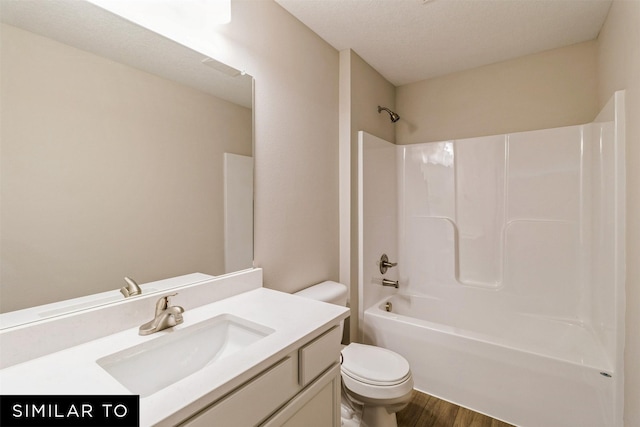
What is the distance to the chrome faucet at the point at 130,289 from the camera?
100 cm

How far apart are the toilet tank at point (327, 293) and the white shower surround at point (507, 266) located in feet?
1.14

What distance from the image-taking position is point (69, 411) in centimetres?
60

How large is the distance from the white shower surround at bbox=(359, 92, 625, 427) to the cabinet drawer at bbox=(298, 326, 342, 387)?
1128 mm

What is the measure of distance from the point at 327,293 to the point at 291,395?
91cm

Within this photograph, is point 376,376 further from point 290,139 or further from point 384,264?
point 290,139

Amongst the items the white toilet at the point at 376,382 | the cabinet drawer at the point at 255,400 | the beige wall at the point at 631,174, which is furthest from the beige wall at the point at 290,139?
the beige wall at the point at 631,174

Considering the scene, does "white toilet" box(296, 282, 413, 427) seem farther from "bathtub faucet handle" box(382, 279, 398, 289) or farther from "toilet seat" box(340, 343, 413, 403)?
"bathtub faucet handle" box(382, 279, 398, 289)

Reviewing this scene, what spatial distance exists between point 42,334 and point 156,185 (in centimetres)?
55

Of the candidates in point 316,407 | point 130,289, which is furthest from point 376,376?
point 130,289

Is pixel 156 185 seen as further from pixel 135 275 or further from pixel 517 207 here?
pixel 517 207

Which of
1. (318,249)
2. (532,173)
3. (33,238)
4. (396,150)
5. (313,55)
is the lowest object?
(318,249)

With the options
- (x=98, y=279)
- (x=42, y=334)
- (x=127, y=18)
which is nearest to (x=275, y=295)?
(x=98, y=279)

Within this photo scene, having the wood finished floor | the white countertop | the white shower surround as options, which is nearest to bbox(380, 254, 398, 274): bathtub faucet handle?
the white shower surround

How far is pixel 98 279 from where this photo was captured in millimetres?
946
